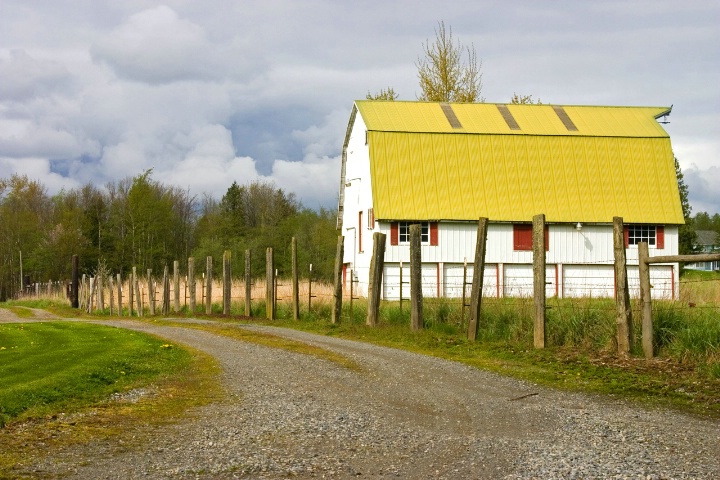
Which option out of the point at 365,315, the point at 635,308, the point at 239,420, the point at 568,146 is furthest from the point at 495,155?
the point at 239,420

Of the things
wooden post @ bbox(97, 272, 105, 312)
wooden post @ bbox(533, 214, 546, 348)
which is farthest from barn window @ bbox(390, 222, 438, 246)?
wooden post @ bbox(533, 214, 546, 348)

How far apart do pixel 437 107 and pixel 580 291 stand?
38.8 feet

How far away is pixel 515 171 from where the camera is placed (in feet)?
131

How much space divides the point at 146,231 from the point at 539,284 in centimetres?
6432

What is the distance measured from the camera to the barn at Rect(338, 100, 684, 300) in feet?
127

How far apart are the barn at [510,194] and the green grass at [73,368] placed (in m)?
20.2

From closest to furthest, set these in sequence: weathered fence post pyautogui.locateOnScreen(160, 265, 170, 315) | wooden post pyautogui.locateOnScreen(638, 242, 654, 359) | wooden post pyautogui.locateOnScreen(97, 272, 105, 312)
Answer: wooden post pyautogui.locateOnScreen(638, 242, 654, 359) < weathered fence post pyautogui.locateOnScreen(160, 265, 170, 315) < wooden post pyautogui.locateOnScreen(97, 272, 105, 312)

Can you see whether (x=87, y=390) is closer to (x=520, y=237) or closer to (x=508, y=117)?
(x=520, y=237)

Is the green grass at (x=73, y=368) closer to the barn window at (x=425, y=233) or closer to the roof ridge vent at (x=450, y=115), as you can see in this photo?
the barn window at (x=425, y=233)

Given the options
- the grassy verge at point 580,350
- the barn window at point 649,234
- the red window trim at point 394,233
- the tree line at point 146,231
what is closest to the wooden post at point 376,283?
the grassy verge at point 580,350

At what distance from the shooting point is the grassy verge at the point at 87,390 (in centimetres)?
824

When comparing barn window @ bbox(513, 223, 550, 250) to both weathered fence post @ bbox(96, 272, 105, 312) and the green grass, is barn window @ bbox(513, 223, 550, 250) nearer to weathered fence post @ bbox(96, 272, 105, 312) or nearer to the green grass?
weathered fence post @ bbox(96, 272, 105, 312)

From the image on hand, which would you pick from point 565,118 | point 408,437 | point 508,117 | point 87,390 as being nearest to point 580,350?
point 408,437

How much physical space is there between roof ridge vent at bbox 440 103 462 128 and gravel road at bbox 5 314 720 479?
30.5 meters
